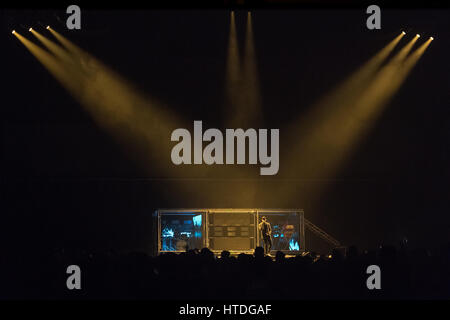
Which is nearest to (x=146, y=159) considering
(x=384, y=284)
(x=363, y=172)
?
(x=363, y=172)

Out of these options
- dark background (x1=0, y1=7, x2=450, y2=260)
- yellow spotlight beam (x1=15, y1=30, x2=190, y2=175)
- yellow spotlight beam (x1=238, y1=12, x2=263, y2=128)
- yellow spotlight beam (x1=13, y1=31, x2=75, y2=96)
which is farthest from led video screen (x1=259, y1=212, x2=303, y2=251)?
yellow spotlight beam (x1=13, y1=31, x2=75, y2=96)

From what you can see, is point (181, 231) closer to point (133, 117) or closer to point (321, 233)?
point (133, 117)

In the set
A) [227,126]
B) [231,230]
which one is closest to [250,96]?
[227,126]

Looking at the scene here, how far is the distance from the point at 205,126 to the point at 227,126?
68 cm

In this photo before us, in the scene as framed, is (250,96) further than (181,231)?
Yes

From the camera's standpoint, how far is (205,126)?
15766mm

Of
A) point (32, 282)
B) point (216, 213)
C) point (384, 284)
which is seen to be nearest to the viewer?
point (384, 284)

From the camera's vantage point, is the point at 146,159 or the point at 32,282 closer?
the point at 32,282

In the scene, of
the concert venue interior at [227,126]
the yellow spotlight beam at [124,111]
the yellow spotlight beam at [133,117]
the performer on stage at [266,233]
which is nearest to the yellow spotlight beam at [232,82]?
the concert venue interior at [227,126]

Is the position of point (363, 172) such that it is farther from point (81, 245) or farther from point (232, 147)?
point (81, 245)

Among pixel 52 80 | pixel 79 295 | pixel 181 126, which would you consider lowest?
pixel 79 295

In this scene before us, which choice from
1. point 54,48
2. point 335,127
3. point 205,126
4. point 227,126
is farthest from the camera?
point 335,127

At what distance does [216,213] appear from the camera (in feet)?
49.6

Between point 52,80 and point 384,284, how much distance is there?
12.2 metres
